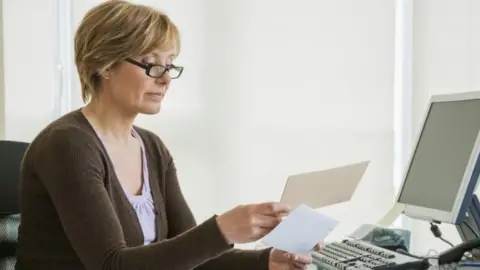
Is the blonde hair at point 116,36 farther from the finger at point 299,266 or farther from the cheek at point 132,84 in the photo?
the finger at point 299,266

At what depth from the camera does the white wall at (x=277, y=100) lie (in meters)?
2.13

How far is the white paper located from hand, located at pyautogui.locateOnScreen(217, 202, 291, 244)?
2 cm

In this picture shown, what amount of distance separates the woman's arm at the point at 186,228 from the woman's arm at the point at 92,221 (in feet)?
0.89

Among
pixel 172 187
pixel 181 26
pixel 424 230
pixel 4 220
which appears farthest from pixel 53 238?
pixel 424 230

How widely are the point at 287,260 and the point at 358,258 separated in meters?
0.16

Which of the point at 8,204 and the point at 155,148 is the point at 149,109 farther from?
the point at 8,204

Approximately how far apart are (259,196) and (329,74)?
1.69ft

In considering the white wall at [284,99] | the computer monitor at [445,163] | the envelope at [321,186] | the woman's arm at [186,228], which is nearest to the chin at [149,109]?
the woman's arm at [186,228]

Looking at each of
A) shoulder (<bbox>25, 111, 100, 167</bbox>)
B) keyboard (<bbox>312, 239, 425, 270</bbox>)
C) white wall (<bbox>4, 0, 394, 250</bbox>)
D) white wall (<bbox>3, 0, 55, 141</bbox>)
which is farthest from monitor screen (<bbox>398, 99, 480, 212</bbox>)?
white wall (<bbox>3, 0, 55, 141</bbox>)

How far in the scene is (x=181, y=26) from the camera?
2176 millimetres

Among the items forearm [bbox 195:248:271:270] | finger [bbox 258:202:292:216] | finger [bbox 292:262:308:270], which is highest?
finger [bbox 258:202:292:216]

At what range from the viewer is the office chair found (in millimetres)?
1445

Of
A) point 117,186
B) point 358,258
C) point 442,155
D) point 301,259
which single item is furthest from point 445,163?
point 117,186

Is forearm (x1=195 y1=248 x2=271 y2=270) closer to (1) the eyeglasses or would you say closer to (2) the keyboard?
(2) the keyboard
